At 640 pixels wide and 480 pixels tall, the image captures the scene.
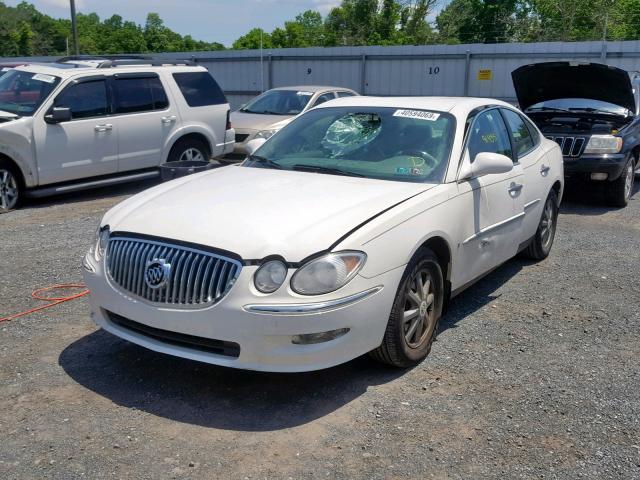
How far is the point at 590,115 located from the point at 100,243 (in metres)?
8.08

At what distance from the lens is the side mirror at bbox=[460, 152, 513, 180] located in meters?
4.91

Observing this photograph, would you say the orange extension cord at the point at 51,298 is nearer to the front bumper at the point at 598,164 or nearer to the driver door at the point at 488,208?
the driver door at the point at 488,208

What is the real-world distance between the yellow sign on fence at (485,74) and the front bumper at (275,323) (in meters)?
15.9

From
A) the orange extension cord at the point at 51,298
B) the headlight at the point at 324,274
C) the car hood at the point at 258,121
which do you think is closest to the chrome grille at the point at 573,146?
the car hood at the point at 258,121

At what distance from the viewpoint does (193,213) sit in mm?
4160

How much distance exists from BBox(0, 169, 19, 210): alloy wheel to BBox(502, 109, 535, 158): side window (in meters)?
6.17

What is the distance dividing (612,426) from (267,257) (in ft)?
6.74

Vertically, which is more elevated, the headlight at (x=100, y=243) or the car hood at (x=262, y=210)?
the car hood at (x=262, y=210)

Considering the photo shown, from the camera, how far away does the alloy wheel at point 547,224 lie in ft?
22.6

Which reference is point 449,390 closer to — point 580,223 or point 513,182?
point 513,182

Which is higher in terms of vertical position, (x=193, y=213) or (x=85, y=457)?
(x=193, y=213)

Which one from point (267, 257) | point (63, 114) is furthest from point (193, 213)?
point (63, 114)

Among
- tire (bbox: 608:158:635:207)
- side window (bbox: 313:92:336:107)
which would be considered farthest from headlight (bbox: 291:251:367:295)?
side window (bbox: 313:92:336:107)

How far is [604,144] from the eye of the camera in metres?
9.56
